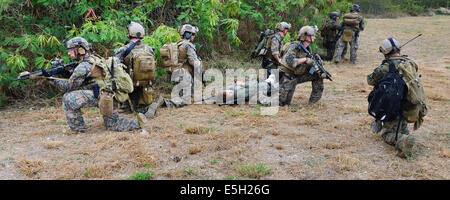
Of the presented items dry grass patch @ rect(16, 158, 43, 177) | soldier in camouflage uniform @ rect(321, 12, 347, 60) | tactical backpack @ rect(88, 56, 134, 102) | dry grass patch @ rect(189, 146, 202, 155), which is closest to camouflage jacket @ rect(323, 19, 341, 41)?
soldier in camouflage uniform @ rect(321, 12, 347, 60)

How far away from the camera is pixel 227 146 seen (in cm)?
503

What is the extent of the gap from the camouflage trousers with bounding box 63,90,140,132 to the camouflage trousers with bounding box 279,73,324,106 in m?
2.78

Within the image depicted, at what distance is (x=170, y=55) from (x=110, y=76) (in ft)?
5.82

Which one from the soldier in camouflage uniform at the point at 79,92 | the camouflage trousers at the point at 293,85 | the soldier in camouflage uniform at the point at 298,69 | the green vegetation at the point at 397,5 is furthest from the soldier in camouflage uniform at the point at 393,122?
the green vegetation at the point at 397,5

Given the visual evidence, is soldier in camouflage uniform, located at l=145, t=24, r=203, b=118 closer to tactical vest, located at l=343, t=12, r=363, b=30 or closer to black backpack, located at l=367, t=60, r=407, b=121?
black backpack, located at l=367, t=60, r=407, b=121

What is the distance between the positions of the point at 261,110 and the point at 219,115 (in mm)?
782

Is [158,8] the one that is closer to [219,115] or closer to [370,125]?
[219,115]

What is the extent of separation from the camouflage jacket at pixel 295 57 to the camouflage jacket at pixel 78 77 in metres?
3.33

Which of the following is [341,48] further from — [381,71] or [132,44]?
[132,44]

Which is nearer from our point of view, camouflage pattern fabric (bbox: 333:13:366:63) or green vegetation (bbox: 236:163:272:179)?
green vegetation (bbox: 236:163:272:179)

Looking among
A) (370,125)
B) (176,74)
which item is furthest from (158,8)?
(370,125)

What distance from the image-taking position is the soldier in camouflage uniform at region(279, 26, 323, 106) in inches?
260

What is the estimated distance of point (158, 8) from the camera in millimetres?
9023

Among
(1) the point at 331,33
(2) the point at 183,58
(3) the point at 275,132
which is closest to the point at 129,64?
(2) the point at 183,58
